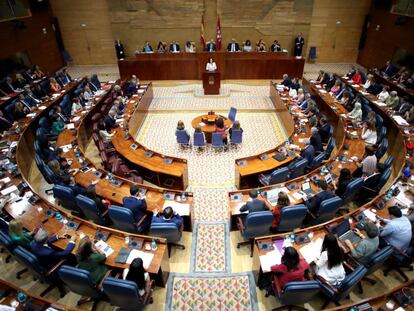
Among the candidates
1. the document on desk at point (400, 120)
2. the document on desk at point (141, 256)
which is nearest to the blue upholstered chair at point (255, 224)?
the document on desk at point (141, 256)

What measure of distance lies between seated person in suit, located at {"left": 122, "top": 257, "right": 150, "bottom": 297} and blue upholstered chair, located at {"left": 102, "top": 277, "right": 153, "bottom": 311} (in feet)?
0.49

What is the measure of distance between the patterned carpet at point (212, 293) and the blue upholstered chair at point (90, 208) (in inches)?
86.0

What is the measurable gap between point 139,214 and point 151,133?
6225mm

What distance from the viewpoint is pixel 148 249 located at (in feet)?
18.1

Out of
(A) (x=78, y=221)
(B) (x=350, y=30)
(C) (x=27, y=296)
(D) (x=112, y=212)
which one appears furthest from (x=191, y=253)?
(B) (x=350, y=30)

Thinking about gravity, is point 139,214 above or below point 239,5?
below

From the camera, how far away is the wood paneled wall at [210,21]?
62.2ft

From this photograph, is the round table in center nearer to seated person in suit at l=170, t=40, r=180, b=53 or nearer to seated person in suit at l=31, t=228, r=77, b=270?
seated person in suit at l=31, t=228, r=77, b=270

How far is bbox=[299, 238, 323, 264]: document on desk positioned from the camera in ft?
17.4

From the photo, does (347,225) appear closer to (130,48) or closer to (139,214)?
(139,214)

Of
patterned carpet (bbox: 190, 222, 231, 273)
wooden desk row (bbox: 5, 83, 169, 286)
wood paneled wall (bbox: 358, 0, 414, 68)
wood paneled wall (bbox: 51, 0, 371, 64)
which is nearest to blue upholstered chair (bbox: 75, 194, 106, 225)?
wooden desk row (bbox: 5, 83, 169, 286)

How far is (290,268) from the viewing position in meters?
4.66

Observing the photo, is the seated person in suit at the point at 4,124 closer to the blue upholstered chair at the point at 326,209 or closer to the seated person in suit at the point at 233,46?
the blue upholstered chair at the point at 326,209

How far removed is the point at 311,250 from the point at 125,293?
349 centimetres
